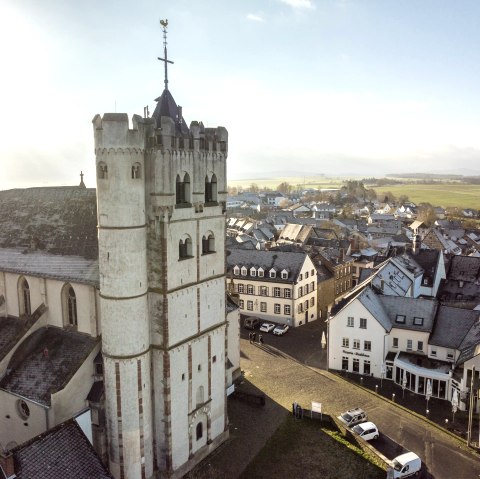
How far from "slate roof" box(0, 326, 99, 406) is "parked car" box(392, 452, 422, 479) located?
917 inches

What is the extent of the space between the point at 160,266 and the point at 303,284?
135ft

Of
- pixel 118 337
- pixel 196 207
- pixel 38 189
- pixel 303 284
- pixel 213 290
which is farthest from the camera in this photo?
pixel 303 284

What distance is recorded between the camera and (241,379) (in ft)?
163

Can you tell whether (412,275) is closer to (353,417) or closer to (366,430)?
(353,417)

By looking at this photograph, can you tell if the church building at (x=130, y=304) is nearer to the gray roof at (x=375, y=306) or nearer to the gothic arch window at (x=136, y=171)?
the gothic arch window at (x=136, y=171)

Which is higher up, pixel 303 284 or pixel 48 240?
pixel 48 240

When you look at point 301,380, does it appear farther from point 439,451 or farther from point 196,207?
point 196,207

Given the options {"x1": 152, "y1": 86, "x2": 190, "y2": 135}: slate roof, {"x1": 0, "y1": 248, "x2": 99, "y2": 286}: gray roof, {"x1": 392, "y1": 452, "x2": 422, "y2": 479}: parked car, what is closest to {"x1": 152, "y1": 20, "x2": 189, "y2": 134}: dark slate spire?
{"x1": 152, "y1": 86, "x2": 190, "y2": 135}: slate roof

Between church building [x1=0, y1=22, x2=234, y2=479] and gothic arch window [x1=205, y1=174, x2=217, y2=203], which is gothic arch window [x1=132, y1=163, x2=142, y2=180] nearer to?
church building [x1=0, y1=22, x2=234, y2=479]

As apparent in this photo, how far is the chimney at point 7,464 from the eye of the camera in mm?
24928

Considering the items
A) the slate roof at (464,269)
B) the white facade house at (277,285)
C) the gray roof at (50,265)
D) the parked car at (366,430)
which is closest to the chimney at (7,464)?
the gray roof at (50,265)

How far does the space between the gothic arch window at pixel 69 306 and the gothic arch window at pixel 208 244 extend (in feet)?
33.7

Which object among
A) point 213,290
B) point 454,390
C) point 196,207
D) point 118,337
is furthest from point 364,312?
point 118,337

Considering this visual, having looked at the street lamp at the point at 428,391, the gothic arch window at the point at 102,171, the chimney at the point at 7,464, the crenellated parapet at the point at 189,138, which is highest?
the crenellated parapet at the point at 189,138
